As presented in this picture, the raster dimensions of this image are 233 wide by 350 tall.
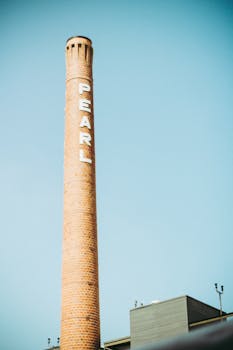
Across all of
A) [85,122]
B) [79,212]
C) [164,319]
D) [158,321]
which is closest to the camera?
[79,212]

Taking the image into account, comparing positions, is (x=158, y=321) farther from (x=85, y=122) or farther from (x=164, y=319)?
(x=85, y=122)

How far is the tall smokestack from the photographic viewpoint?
20.6m

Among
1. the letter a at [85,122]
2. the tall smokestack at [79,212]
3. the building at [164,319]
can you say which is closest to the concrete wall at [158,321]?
the building at [164,319]

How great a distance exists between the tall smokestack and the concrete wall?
3.93 m

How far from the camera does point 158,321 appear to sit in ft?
78.3

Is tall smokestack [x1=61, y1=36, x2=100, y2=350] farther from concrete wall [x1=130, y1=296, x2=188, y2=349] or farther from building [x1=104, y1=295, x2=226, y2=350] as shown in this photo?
concrete wall [x1=130, y1=296, x2=188, y2=349]

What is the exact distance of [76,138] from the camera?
24.2 metres

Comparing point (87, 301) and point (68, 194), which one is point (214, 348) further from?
point (68, 194)

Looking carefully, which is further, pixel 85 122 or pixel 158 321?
pixel 85 122

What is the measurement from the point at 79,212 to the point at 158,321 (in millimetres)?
6655

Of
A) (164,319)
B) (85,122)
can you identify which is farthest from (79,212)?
(164,319)

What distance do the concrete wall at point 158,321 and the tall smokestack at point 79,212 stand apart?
3927 mm

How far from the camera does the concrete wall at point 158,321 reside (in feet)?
75.7

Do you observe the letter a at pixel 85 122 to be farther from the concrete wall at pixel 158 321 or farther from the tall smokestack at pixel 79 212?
the concrete wall at pixel 158 321
